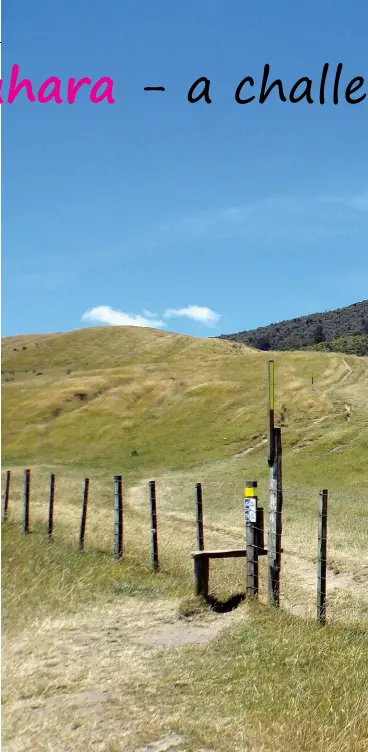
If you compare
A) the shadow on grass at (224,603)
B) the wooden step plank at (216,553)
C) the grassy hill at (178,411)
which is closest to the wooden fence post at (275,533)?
the wooden step plank at (216,553)

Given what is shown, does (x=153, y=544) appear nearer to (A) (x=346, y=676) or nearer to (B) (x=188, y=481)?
(A) (x=346, y=676)

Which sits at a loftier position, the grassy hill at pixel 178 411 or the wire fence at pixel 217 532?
the grassy hill at pixel 178 411

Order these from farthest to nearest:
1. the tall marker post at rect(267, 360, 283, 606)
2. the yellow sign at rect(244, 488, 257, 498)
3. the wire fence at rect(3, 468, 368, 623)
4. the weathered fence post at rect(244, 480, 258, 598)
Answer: the wire fence at rect(3, 468, 368, 623), the yellow sign at rect(244, 488, 257, 498), the weathered fence post at rect(244, 480, 258, 598), the tall marker post at rect(267, 360, 283, 606)

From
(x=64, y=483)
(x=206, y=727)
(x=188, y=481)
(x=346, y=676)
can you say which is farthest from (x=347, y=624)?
(x=188, y=481)

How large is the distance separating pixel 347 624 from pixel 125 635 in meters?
3.55

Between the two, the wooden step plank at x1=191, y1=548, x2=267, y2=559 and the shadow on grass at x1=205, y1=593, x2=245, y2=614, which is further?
the wooden step plank at x1=191, y1=548, x2=267, y2=559

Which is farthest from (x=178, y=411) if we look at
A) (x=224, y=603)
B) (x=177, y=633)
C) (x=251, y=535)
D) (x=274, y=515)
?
(x=177, y=633)

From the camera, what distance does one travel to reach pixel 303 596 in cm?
1455

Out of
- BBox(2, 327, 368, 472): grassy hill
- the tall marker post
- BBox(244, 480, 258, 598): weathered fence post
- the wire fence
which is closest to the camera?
the tall marker post

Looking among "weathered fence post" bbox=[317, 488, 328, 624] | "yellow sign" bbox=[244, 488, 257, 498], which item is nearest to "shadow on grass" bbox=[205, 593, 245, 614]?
"weathered fence post" bbox=[317, 488, 328, 624]

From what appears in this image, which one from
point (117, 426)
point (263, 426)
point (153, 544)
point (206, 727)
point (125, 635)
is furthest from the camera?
point (117, 426)

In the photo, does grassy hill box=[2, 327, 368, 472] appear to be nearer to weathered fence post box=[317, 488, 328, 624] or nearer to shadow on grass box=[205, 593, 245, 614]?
shadow on grass box=[205, 593, 245, 614]

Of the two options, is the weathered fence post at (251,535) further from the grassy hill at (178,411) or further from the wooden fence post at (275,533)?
the grassy hill at (178,411)

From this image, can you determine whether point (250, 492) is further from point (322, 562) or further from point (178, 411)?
point (178, 411)
